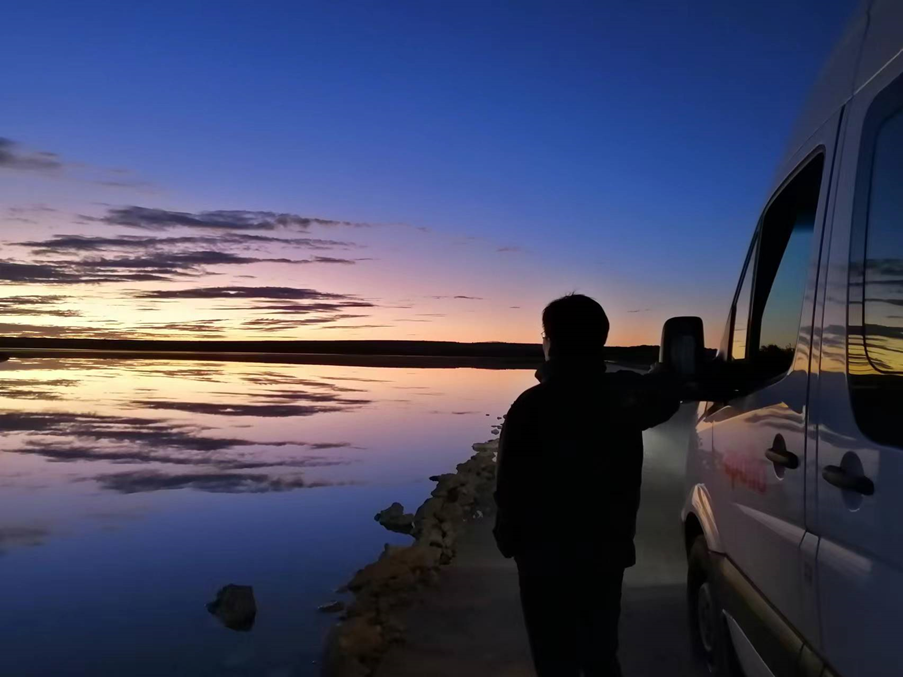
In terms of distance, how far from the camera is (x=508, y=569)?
22.0 ft

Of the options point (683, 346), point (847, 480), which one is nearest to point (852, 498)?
point (847, 480)

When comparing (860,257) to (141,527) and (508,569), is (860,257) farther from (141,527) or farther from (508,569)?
(141,527)

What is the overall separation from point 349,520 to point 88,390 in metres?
21.0

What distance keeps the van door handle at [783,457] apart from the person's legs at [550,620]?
0.79m

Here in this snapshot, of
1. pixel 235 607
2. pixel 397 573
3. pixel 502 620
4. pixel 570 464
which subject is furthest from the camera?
pixel 397 573

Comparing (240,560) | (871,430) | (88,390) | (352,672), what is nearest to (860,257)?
(871,430)

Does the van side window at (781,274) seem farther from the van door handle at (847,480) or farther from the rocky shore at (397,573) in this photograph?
the rocky shore at (397,573)

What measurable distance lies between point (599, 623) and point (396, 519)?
671 centimetres

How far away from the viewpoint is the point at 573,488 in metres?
2.69

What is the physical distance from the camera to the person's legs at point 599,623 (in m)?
2.76

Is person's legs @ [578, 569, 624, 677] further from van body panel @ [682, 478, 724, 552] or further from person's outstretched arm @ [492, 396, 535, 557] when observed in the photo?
van body panel @ [682, 478, 724, 552]

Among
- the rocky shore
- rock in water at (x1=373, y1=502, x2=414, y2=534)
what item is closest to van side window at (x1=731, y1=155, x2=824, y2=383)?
the rocky shore

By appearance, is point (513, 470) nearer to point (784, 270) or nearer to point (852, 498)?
point (852, 498)

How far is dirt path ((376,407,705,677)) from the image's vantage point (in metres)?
4.57
